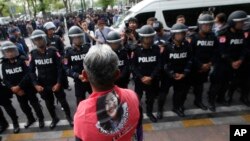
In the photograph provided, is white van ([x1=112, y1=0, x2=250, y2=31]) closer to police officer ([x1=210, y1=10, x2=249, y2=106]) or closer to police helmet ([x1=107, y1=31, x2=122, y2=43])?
police officer ([x1=210, y1=10, x2=249, y2=106])

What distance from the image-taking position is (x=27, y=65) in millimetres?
5227

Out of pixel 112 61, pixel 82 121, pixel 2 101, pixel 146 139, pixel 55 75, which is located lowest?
pixel 146 139

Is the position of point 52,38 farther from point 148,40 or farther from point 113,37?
point 148,40

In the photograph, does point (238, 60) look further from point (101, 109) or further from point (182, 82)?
point (101, 109)

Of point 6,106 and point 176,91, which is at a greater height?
point 176,91

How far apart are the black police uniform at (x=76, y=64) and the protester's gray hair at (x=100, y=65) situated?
3.34 meters

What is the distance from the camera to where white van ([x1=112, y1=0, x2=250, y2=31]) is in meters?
8.63

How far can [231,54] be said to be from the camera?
5.30 meters

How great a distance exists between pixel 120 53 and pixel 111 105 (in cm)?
344

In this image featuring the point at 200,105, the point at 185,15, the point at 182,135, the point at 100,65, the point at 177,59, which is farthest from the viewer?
the point at 185,15

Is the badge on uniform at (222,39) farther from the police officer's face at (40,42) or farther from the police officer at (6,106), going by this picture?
the police officer at (6,106)

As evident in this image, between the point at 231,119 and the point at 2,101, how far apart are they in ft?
14.5

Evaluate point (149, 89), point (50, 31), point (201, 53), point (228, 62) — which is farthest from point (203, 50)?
point (50, 31)

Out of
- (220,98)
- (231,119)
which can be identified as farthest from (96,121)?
(220,98)
